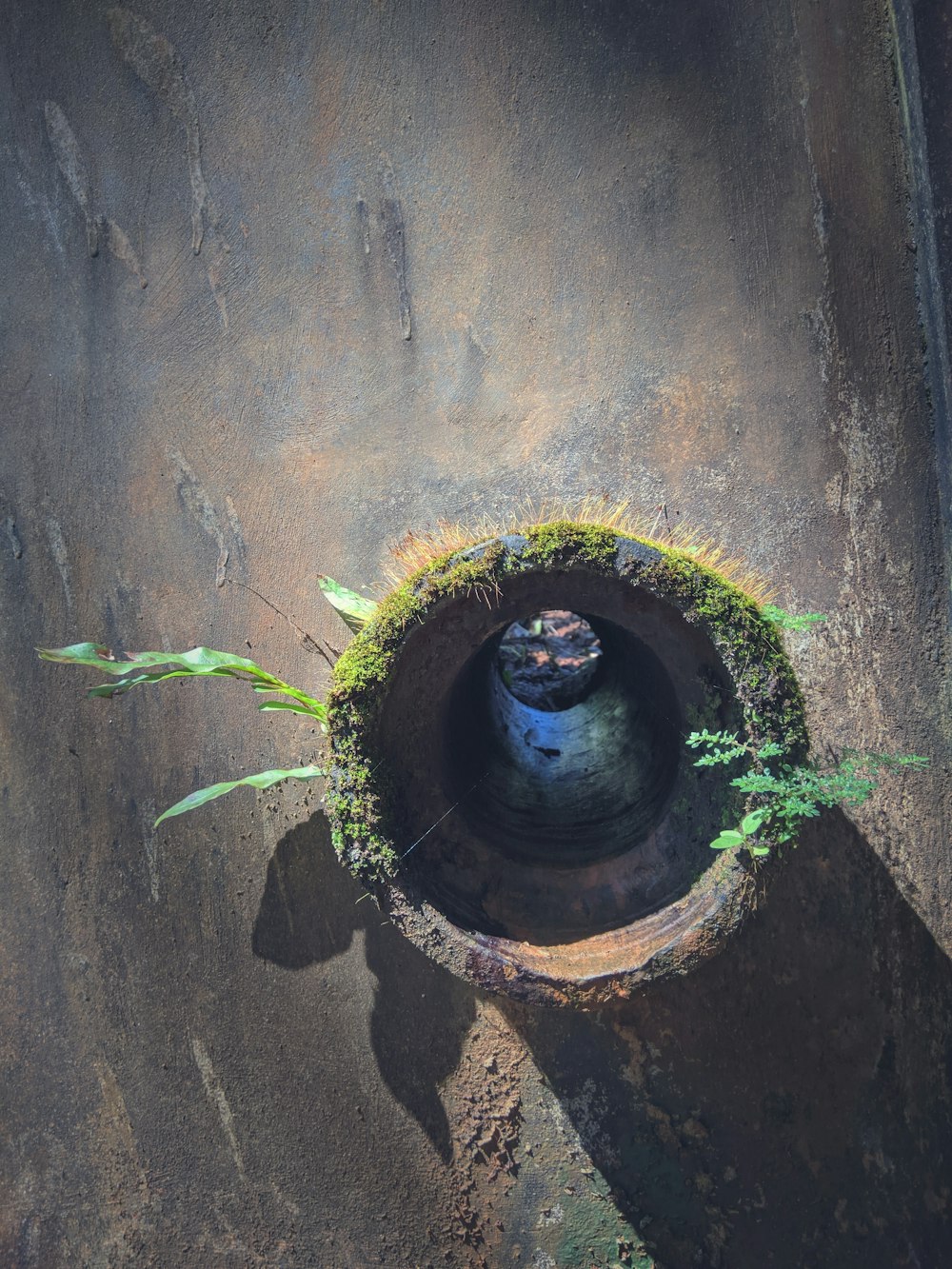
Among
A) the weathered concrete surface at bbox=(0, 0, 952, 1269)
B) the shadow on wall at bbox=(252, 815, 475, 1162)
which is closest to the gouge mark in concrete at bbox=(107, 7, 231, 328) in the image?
the weathered concrete surface at bbox=(0, 0, 952, 1269)

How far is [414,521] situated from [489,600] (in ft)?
2.82

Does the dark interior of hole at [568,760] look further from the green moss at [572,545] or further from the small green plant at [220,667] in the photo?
the green moss at [572,545]

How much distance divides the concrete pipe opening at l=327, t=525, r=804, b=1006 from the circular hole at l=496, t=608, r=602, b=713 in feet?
2.12

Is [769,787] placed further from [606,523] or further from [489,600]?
[606,523]

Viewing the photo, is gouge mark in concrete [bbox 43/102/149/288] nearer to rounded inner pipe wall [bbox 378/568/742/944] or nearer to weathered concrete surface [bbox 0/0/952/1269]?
weathered concrete surface [bbox 0/0/952/1269]

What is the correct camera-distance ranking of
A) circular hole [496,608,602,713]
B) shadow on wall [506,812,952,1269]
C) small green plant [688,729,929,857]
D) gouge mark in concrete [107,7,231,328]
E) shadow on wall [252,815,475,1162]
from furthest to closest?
circular hole [496,608,602,713] → gouge mark in concrete [107,7,231,328] → shadow on wall [252,815,475,1162] → shadow on wall [506,812,952,1269] → small green plant [688,729,929,857]

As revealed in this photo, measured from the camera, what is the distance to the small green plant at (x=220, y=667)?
277 centimetres

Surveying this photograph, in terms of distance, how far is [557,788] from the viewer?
338 cm

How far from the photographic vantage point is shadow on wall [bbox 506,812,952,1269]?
10.6 ft

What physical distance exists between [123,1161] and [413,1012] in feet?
3.85

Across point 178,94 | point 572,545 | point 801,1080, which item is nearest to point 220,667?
point 572,545

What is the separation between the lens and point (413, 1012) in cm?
334

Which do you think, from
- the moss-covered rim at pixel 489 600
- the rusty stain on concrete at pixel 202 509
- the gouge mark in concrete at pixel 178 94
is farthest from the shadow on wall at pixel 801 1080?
the gouge mark in concrete at pixel 178 94

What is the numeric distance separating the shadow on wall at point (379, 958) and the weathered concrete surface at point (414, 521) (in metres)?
0.01
